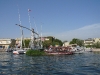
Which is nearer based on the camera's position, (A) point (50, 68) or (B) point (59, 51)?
(A) point (50, 68)

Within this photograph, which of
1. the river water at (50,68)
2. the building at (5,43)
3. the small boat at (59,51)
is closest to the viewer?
the river water at (50,68)

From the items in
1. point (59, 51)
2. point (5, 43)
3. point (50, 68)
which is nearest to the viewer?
point (50, 68)

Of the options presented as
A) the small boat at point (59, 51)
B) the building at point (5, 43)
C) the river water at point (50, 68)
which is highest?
the building at point (5, 43)

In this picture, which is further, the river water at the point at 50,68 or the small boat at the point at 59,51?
Result: the small boat at the point at 59,51

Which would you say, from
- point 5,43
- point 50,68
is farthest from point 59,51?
point 5,43

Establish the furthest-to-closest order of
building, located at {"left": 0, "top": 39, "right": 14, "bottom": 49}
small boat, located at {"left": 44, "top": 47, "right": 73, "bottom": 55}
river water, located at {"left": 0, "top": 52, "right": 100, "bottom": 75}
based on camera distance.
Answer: building, located at {"left": 0, "top": 39, "right": 14, "bottom": 49} → small boat, located at {"left": 44, "top": 47, "right": 73, "bottom": 55} → river water, located at {"left": 0, "top": 52, "right": 100, "bottom": 75}

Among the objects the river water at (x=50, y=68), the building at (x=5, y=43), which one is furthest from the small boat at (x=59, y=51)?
the building at (x=5, y=43)

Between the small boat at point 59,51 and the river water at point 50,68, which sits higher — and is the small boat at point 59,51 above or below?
above

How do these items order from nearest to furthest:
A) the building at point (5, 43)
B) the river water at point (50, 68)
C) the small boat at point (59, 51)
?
the river water at point (50, 68), the small boat at point (59, 51), the building at point (5, 43)

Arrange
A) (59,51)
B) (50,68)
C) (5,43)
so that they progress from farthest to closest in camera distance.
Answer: (5,43) < (59,51) < (50,68)

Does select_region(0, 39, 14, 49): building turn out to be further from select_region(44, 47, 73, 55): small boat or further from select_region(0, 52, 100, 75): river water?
select_region(0, 52, 100, 75): river water

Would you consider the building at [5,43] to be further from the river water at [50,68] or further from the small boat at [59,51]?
the river water at [50,68]

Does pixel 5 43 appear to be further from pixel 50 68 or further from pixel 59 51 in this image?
pixel 50 68

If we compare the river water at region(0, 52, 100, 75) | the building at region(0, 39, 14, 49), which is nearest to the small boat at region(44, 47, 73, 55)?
the river water at region(0, 52, 100, 75)
